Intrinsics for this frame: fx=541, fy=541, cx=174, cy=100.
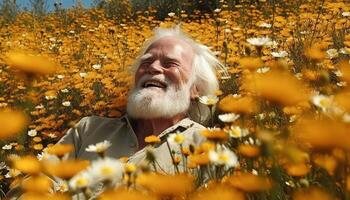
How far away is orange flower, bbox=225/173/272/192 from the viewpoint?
1.09 metres

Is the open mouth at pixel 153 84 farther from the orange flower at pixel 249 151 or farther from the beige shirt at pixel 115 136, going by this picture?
the orange flower at pixel 249 151

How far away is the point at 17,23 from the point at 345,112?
340 inches

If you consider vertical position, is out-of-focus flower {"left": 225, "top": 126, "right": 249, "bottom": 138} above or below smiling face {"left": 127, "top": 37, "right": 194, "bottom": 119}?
above

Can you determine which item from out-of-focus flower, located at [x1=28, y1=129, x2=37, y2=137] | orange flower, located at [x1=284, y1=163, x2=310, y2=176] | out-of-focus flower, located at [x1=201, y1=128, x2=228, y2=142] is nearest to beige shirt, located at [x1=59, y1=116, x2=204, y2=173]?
out-of-focus flower, located at [x1=28, y1=129, x2=37, y2=137]

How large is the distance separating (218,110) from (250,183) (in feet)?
8.22

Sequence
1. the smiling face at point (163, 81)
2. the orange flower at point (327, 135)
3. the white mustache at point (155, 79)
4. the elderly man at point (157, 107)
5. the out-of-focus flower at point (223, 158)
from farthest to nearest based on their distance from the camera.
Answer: the white mustache at point (155, 79) → the smiling face at point (163, 81) → the elderly man at point (157, 107) → the out-of-focus flower at point (223, 158) → the orange flower at point (327, 135)

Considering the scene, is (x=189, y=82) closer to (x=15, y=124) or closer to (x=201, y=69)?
(x=201, y=69)

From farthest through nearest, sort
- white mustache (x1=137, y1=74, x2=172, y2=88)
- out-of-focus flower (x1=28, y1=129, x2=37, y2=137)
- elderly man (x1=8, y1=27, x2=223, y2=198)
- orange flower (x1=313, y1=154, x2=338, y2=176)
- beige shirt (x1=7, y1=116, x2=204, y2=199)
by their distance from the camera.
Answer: out-of-focus flower (x1=28, y1=129, x2=37, y2=137)
white mustache (x1=137, y1=74, x2=172, y2=88)
elderly man (x1=8, y1=27, x2=223, y2=198)
beige shirt (x1=7, y1=116, x2=204, y2=199)
orange flower (x1=313, y1=154, x2=338, y2=176)

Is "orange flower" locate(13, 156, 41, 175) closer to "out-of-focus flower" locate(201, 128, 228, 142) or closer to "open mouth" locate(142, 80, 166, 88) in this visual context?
"out-of-focus flower" locate(201, 128, 228, 142)

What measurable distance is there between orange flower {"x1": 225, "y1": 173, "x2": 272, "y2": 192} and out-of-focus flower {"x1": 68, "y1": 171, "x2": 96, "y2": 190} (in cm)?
32

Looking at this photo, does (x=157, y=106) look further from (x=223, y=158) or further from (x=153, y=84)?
(x=223, y=158)

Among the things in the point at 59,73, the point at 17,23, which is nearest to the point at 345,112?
the point at 59,73

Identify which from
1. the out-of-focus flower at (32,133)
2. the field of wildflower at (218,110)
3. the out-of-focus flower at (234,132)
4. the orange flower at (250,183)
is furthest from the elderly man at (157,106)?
the orange flower at (250,183)

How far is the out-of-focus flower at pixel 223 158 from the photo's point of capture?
140 centimetres
